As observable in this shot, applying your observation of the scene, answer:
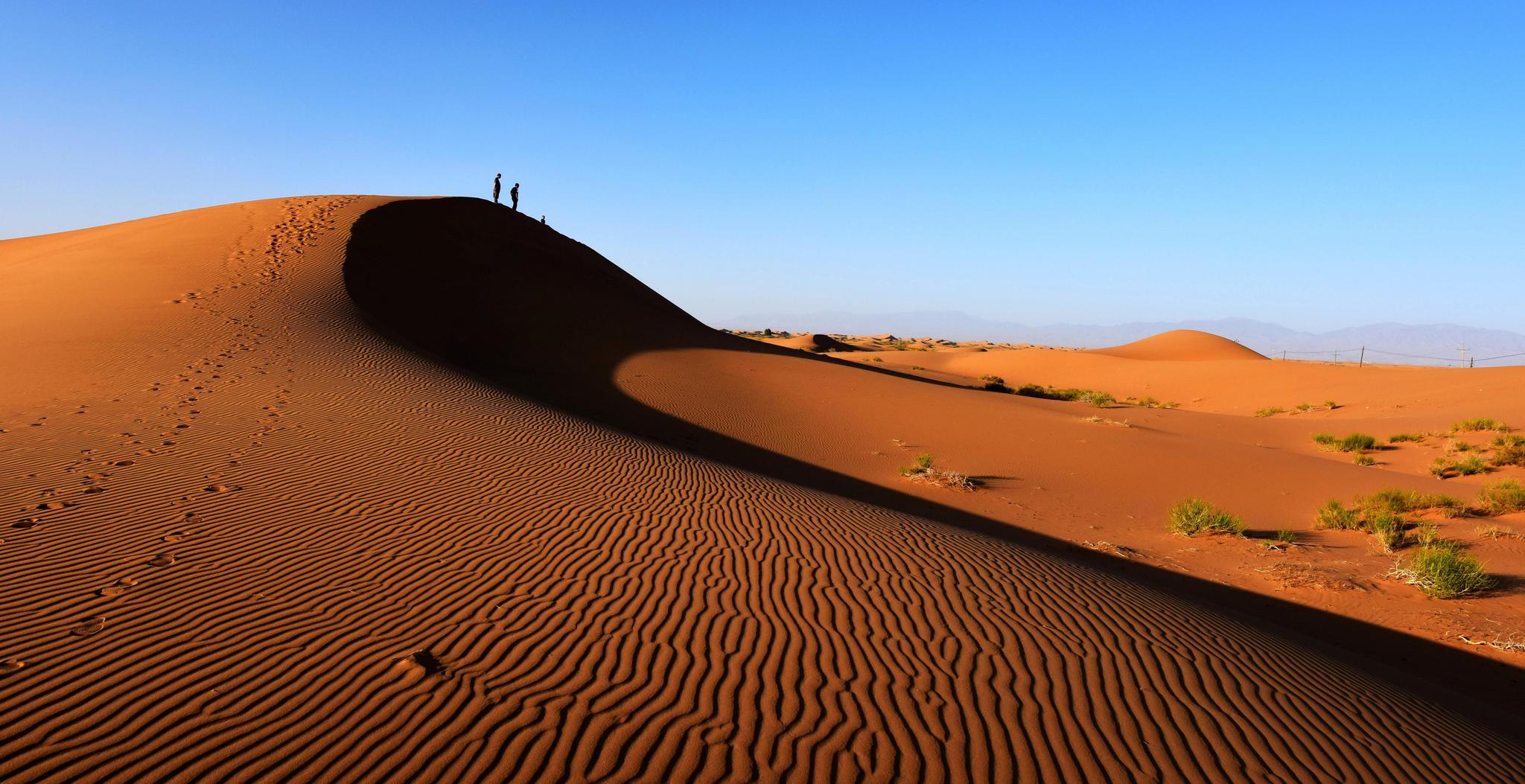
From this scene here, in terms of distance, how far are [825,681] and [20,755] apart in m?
3.77

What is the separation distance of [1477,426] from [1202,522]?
13.6m

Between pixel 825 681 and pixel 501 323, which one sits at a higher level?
pixel 501 323

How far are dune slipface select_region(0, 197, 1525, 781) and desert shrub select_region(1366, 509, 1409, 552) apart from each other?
232 inches

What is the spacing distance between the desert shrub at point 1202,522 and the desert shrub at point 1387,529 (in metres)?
1.70

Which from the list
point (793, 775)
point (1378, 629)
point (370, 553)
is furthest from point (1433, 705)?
point (370, 553)

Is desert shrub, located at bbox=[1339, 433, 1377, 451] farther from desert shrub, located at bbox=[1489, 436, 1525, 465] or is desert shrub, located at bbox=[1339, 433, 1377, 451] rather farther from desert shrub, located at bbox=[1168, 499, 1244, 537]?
desert shrub, located at bbox=[1168, 499, 1244, 537]

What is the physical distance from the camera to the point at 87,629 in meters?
4.40

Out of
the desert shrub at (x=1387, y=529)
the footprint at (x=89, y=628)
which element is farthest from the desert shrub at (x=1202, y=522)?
the footprint at (x=89, y=628)

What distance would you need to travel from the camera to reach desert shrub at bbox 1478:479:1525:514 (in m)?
12.3

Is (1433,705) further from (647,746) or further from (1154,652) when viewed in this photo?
(647,746)

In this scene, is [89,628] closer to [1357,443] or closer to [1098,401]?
[1357,443]

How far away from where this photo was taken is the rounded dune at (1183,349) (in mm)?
55188

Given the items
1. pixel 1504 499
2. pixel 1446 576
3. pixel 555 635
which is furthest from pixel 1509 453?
pixel 555 635

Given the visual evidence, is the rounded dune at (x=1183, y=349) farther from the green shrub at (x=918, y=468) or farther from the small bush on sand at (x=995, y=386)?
the green shrub at (x=918, y=468)
